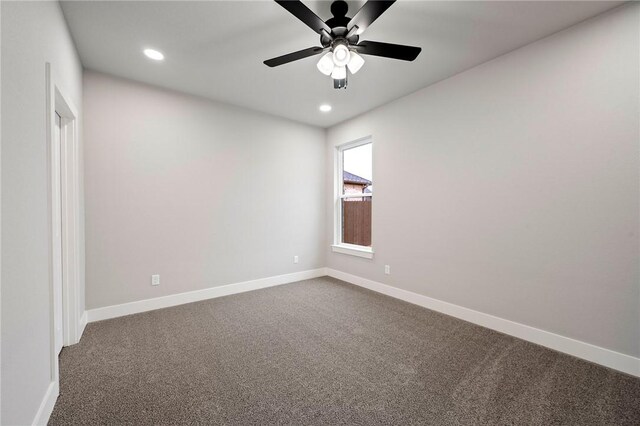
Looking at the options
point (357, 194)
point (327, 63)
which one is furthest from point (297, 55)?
point (357, 194)

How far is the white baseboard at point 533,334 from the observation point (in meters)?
1.93

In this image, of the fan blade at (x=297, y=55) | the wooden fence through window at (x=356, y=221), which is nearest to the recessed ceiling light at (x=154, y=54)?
the fan blade at (x=297, y=55)

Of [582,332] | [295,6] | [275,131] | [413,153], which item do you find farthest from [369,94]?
[582,332]

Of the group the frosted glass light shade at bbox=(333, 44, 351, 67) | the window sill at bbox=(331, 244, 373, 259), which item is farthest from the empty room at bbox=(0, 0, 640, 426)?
the window sill at bbox=(331, 244, 373, 259)

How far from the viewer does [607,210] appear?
6.57 feet

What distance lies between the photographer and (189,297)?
11.0ft

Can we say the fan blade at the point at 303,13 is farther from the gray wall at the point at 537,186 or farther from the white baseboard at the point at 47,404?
the white baseboard at the point at 47,404

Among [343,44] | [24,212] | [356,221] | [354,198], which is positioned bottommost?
[356,221]

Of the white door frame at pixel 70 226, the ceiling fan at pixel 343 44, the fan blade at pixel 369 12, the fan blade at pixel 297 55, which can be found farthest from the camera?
the white door frame at pixel 70 226

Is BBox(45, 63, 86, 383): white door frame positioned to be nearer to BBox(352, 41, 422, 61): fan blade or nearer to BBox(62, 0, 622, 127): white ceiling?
BBox(62, 0, 622, 127): white ceiling

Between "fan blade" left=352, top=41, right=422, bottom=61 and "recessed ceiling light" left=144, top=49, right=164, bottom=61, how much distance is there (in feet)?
6.11

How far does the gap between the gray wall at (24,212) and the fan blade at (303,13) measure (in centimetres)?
125

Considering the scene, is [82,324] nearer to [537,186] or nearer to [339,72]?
[339,72]

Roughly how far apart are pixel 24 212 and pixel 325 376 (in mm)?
1947
